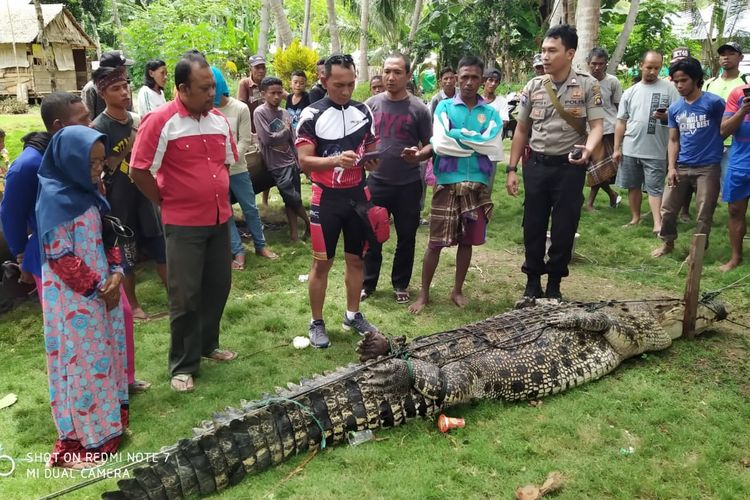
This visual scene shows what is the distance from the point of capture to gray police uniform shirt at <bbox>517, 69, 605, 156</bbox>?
4.35m

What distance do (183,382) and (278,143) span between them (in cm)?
343

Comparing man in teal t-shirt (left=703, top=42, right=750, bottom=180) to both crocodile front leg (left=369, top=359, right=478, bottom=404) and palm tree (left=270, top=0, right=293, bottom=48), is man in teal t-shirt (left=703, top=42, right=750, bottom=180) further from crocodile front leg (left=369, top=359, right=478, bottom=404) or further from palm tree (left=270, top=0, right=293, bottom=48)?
palm tree (left=270, top=0, right=293, bottom=48)

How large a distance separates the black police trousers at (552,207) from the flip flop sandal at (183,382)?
9.29 feet

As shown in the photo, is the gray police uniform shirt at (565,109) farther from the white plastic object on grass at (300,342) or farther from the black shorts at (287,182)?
the black shorts at (287,182)

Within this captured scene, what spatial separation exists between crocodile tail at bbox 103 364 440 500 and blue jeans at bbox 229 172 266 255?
9.78ft

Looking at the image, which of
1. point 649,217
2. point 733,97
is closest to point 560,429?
point 733,97

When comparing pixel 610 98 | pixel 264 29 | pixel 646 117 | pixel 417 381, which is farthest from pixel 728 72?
pixel 264 29

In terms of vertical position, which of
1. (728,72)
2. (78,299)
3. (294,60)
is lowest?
(78,299)

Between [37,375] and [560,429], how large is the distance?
10.8 ft

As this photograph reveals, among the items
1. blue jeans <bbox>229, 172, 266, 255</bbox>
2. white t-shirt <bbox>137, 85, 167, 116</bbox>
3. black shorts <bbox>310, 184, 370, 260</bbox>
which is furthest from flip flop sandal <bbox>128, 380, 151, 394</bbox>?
white t-shirt <bbox>137, 85, 167, 116</bbox>

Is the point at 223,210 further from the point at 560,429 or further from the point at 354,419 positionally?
the point at 560,429

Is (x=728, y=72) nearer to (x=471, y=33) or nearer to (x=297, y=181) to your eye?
(x=297, y=181)

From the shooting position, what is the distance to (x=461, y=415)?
131 inches

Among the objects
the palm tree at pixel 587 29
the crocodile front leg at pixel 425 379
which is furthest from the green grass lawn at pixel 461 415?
the palm tree at pixel 587 29
